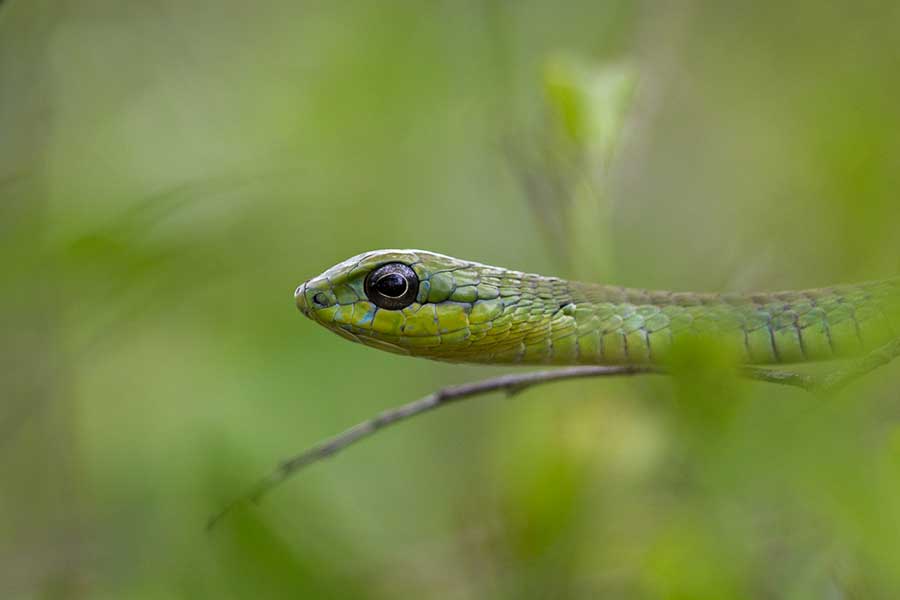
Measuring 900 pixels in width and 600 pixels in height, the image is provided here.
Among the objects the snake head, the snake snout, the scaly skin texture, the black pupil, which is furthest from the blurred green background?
the black pupil

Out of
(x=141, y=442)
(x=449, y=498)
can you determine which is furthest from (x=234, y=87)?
(x=449, y=498)

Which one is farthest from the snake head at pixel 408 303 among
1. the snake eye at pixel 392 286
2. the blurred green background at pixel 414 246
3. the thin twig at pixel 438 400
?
the thin twig at pixel 438 400

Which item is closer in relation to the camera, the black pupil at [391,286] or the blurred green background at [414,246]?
the blurred green background at [414,246]

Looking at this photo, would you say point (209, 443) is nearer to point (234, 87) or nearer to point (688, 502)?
point (688, 502)

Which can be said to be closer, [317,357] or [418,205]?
[317,357]

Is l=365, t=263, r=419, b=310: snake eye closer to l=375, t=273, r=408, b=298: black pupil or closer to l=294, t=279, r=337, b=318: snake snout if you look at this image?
l=375, t=273, r=408, b=298: black pupil

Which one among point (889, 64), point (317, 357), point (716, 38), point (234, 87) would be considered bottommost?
point (317, 357)

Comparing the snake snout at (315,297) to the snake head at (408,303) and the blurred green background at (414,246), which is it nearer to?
the snake head at (408,303)

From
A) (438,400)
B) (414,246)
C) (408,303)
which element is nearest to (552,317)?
(408,303)

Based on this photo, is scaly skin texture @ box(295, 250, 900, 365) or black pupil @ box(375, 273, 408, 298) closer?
scaly skin texture @ box(295, 250, 900, 365)
